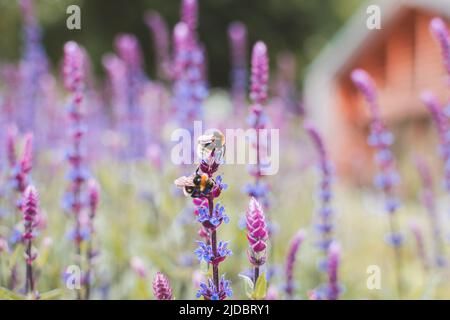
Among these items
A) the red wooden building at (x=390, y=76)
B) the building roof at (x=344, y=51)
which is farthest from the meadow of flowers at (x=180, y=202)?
the red wooden building at (x=390, y=76)

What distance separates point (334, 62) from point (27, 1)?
11605 mm

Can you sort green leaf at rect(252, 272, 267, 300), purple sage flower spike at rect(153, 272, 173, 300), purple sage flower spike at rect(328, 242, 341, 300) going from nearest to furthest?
1. purple sage flower spike at rect(153, 272, 173, 300)
2. green leaf at rect(252, 272, 267, 300)
3. purple sage flower spike at rect(328, 242, 341, 300)

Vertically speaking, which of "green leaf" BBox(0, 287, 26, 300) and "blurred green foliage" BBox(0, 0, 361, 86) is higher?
"blurred green foliage" BBox(0, 0, 361, 86)

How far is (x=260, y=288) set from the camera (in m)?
2.08

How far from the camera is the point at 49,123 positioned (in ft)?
18.7

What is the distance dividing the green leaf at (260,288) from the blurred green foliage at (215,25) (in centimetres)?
1518

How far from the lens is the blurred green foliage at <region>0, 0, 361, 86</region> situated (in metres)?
19.9

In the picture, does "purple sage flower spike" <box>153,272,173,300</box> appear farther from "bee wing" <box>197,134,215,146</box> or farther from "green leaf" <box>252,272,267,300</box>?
"bee wing" <box>197,134,215,146</box>

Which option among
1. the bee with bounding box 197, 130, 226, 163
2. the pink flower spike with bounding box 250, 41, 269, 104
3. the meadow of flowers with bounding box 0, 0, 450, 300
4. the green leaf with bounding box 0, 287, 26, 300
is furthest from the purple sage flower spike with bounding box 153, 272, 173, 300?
the pink flower spike with bounding box 250, 41, 269, 104

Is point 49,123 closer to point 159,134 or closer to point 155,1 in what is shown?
point 159,134

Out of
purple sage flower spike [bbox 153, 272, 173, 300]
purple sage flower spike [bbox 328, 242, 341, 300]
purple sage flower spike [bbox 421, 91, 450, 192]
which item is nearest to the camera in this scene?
purple sage flower spike [bbox 153, 272, 173, 300]

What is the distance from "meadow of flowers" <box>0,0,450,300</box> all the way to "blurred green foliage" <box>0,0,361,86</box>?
11.8m

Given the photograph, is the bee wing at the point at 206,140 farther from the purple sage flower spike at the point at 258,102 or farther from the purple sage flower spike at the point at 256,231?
the purple sage flower spike at the point at 258,102
